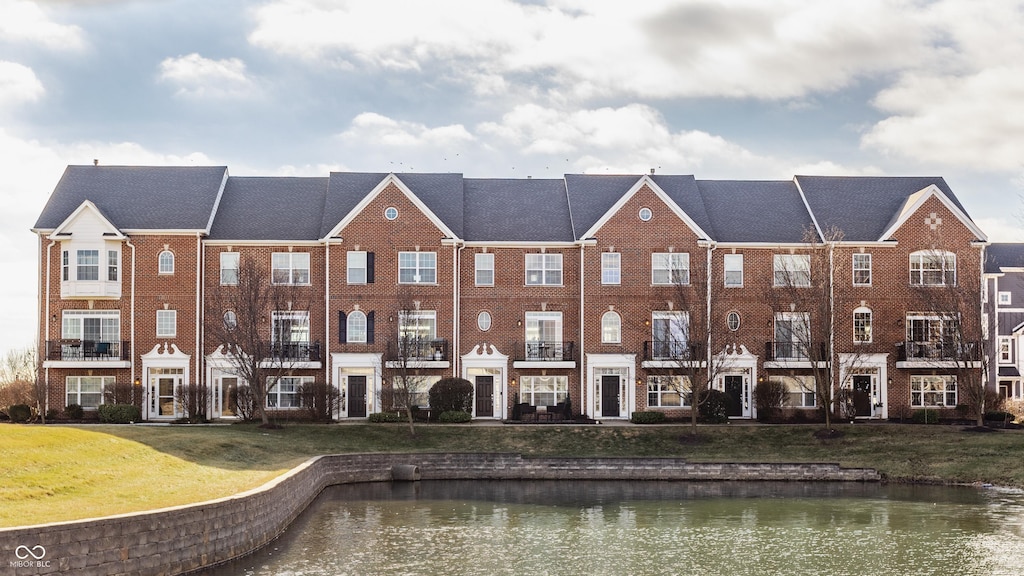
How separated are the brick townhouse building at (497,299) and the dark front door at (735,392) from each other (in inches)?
3.7

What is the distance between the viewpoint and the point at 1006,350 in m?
69.1

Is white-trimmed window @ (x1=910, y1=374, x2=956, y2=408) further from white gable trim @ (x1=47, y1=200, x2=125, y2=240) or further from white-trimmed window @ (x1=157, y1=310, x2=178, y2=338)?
white gable trim @ (x1=47, y1=200, x2=125, y2=240)

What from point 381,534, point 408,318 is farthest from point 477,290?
point 381,534

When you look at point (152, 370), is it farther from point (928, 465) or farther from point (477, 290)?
point (928, 465)

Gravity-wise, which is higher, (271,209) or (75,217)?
(271,209)

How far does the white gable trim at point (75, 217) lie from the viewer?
4550 centimetres

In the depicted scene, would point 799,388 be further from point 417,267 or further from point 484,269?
point 417,267

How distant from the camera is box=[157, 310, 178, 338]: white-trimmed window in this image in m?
46.3

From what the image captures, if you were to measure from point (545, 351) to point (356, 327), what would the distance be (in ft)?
27.4

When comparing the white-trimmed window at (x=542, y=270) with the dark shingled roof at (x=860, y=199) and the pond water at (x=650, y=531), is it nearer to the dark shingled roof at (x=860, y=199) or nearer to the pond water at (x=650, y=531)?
the dark shingled roof at (x=860, y=199)

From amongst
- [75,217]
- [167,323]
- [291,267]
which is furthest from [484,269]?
[75,217]

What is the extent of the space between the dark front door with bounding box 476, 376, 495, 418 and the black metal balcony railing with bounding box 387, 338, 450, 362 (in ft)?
6.08

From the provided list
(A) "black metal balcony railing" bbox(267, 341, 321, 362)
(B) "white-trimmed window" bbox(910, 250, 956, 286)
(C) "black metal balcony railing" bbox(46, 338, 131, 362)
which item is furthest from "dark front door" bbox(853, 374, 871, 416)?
(C) "black metal balcony railing" bbox(46, 338, 131, 362)

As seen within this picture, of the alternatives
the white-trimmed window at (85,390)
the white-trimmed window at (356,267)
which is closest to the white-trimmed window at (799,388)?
the white-trimmed window at (356,267)
